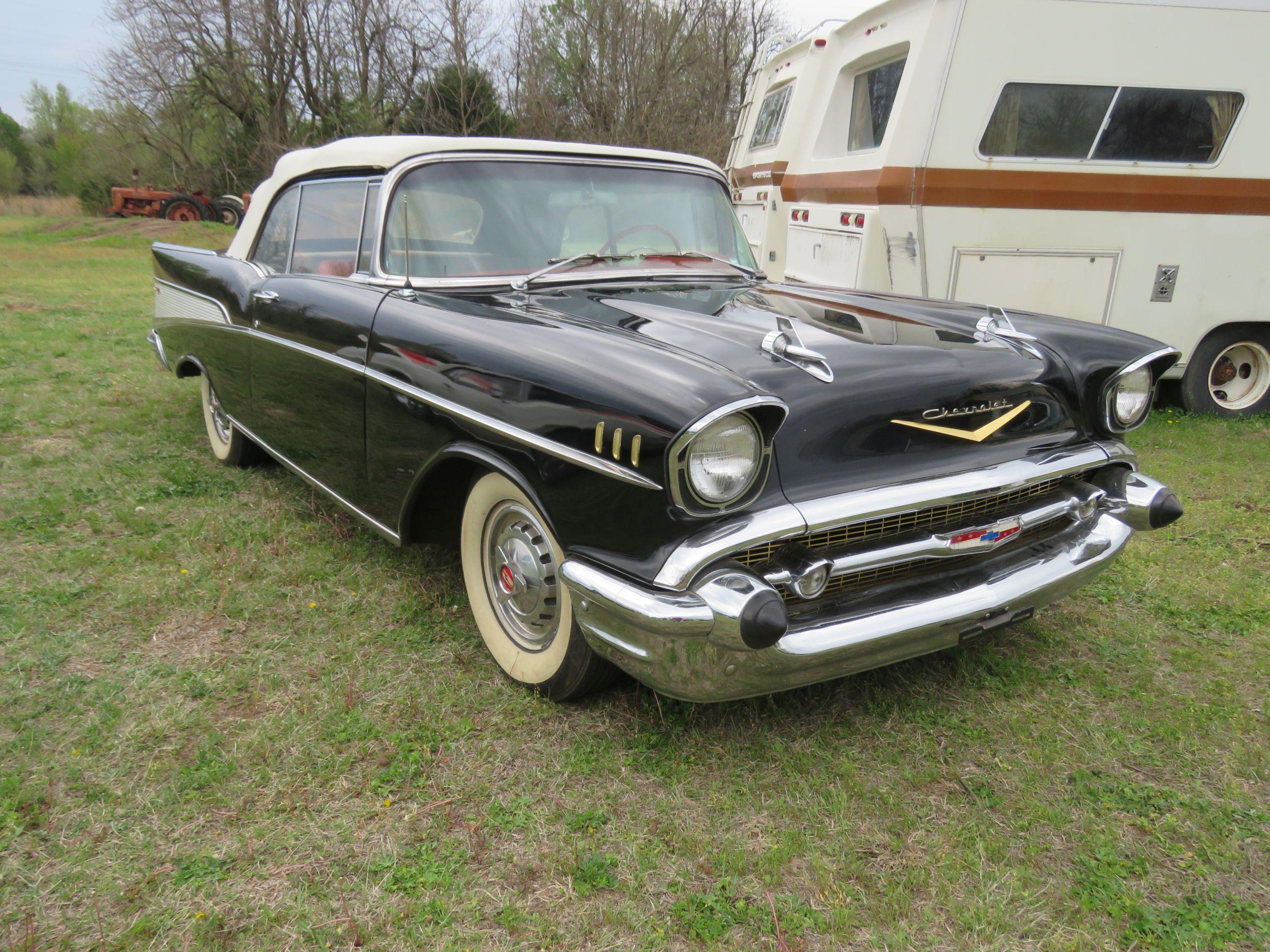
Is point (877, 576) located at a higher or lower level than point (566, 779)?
higher

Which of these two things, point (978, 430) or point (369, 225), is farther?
point (369, 225)

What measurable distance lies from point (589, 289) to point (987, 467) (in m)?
1.41

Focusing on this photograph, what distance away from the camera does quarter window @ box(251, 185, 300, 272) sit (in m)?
3.82

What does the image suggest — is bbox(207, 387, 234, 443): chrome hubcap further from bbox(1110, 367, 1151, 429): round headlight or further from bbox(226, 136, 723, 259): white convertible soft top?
bbox(1110, 367, 1151, 429): round headlight

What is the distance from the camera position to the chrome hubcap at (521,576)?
2441mm

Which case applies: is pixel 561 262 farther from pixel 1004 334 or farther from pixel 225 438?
pixel 225 438

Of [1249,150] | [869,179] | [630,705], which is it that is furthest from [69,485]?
[1249,150]

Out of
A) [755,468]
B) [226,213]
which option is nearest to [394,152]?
[755,468]

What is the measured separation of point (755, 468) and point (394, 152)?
196cm

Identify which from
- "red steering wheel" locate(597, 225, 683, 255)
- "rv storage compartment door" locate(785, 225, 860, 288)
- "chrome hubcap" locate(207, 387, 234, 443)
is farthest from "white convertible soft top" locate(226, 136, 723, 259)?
"rv storage compartment door" locate(785, 225, 860, 288)

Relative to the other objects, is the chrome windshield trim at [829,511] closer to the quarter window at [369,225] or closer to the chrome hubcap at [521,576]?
the chrome hubcap at [521,576]

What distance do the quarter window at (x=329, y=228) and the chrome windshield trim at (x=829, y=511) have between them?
1.94 m

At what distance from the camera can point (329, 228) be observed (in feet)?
11.4

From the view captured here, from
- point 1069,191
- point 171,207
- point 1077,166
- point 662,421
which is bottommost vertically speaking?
point 662,421
